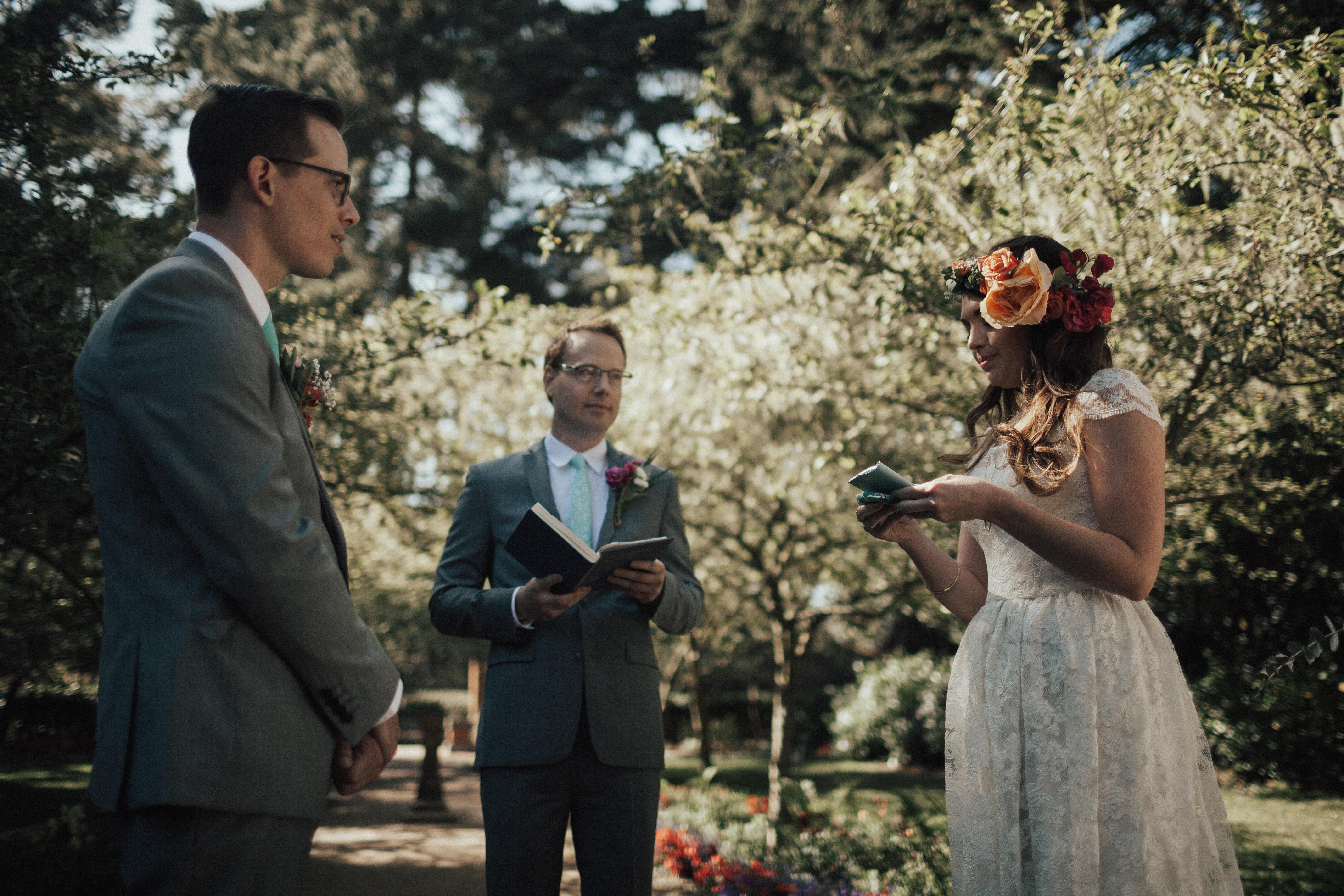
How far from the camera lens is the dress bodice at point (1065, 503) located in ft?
7.06

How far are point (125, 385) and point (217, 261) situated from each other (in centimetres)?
30

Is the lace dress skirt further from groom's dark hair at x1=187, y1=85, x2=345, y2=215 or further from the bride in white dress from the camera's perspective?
groom's dark hair at x1=187, y1=85, x2=345, y2=215

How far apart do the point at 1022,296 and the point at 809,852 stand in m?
4.57

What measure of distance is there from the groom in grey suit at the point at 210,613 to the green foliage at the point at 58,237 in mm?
2605

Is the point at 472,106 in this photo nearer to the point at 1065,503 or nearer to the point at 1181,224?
the point at 1181,224

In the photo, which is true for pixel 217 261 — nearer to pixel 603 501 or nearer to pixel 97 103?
pixel 603 501

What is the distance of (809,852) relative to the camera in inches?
227

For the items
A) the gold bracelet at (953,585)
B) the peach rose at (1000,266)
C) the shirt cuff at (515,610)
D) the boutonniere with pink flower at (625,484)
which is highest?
the peach rose at (1000,266)

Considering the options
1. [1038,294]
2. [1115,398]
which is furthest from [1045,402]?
[1038,294]

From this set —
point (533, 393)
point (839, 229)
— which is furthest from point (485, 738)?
point (533, 393)

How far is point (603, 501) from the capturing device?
122 inches

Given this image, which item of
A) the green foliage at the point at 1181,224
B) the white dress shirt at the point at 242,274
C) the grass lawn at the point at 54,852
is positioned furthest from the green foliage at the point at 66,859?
the green foliage at the point at 1181,224

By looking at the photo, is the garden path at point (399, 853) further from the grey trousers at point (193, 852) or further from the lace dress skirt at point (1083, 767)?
the grey trousers at point (193, 852)

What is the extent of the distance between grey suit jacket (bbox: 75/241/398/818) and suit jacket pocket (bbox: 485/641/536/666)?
46.9 inches
